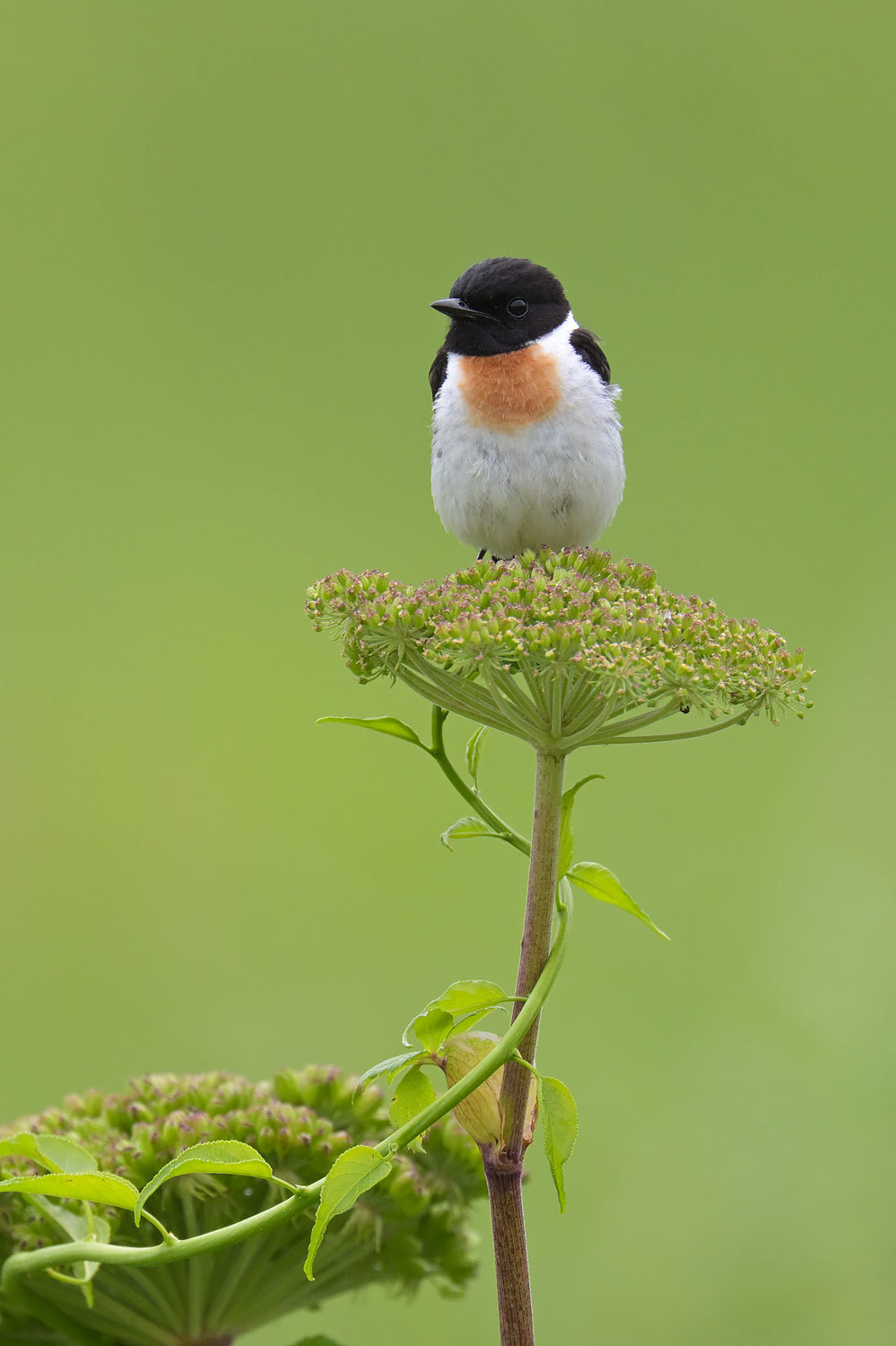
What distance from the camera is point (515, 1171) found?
1500 millimetres

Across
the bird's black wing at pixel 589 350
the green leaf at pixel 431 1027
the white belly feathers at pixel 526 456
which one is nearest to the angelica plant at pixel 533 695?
the green leaf at pixel 431 1027

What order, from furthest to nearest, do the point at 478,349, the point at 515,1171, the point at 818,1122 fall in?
the point at 818,1122 < the point at 478,349 < the point at 515,1171

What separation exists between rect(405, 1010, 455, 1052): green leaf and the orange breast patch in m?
1.77

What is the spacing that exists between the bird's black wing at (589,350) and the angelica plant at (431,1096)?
1491mm

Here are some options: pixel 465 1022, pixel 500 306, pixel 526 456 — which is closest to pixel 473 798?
pixel 465 1022

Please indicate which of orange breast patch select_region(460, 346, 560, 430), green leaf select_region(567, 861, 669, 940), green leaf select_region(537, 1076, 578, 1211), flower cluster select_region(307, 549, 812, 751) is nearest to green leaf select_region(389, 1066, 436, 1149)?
green leaf select_region(537, 1076, 578, 1211)

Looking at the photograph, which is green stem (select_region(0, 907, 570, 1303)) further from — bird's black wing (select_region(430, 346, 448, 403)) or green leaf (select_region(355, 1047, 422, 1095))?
bird's black wing (select_region(430, 346, 448, 403))

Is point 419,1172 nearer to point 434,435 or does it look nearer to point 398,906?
point 434,435

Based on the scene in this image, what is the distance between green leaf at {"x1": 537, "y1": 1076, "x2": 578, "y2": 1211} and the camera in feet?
4.55

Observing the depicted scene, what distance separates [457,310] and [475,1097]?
185 centimetres

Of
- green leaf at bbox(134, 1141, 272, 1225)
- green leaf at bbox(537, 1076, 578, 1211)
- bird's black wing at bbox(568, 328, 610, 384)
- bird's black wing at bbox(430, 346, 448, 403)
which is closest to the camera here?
green leaf at bbox(134, 1141, 272, 1225)

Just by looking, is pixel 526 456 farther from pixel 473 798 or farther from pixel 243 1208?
pixel 243 1208

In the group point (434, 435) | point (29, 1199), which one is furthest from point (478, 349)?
point (29, 1199)

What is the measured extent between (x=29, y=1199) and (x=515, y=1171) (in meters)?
0.51
